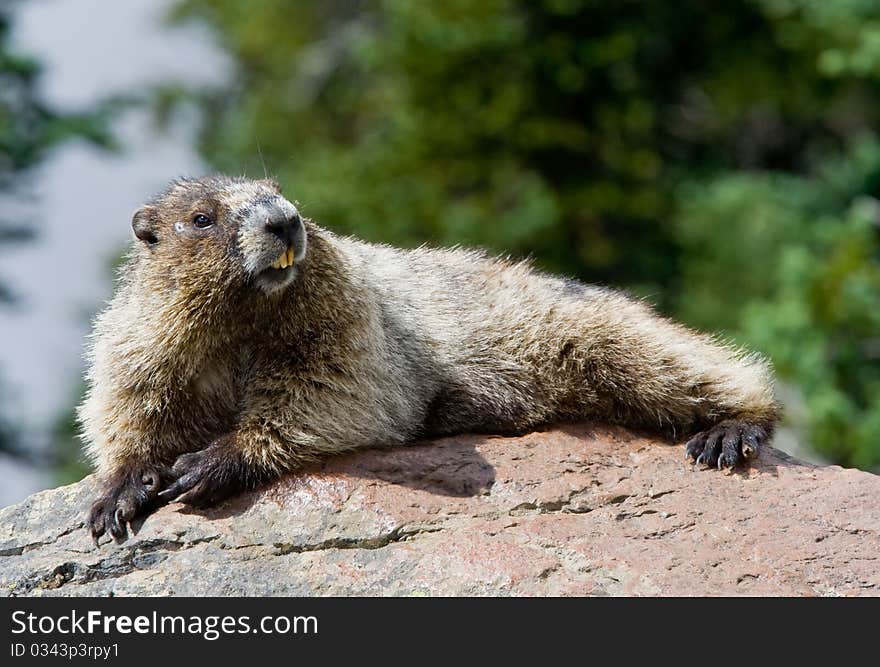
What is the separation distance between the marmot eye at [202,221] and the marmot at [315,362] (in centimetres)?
2

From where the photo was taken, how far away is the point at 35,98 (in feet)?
44.9

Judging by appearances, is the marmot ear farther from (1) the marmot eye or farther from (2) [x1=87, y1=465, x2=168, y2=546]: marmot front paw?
(2) [x1=87, y1=465, x2=168, y2=546]: marmot front paw

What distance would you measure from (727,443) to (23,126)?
9418mm

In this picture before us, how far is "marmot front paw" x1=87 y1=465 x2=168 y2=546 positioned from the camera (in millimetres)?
6754

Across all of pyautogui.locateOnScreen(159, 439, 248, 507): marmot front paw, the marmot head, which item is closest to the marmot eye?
the marmot head

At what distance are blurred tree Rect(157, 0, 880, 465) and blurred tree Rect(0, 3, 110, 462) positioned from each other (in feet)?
11.4

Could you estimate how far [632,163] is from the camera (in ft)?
58.8

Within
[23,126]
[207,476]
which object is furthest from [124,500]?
[23,126]

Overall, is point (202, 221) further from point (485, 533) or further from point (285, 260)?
point (485, 533)

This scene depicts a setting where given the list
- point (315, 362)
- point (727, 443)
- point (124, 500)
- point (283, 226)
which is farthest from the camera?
point (727, 443)

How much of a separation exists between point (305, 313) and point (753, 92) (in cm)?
1516

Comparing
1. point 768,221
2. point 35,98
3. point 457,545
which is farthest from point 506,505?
point 768,221
